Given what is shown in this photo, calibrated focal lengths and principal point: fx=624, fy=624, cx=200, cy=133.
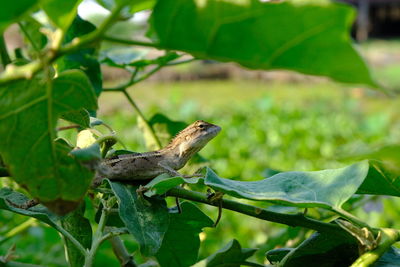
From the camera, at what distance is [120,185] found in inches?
27.5

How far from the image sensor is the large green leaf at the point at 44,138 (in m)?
0.49

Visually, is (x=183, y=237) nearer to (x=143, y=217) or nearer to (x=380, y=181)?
(x=143, y=217)

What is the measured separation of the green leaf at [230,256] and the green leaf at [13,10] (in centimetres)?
30

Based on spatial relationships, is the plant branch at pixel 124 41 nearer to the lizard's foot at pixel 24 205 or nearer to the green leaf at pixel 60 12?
the green leaf at pixel 60 12

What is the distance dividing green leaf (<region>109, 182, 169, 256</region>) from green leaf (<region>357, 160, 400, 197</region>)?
0.22 metres

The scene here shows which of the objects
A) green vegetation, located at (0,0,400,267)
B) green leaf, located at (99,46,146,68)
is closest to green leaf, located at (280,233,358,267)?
green vegetation, located at (0,0,400,267)

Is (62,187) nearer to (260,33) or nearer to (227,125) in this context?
(260,33)

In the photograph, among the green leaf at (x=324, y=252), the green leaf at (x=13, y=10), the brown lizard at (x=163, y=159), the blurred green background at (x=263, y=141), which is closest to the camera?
the green leaf at (x=13, y=10)

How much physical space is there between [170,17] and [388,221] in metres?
1.61

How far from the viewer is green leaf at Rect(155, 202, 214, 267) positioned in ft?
2.50

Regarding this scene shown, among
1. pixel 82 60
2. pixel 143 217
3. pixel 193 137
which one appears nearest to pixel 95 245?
pixel 143 217

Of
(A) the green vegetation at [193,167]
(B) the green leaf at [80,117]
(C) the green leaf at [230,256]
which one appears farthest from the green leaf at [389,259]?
(B) the green leaf at [80,117]

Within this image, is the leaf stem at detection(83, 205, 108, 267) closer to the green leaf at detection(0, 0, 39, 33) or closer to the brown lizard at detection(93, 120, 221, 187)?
the brown lizard at detection(93, 120, 221, 187)

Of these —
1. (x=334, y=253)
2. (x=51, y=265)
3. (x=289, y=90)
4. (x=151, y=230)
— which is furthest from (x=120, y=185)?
(x=289, y=90)
